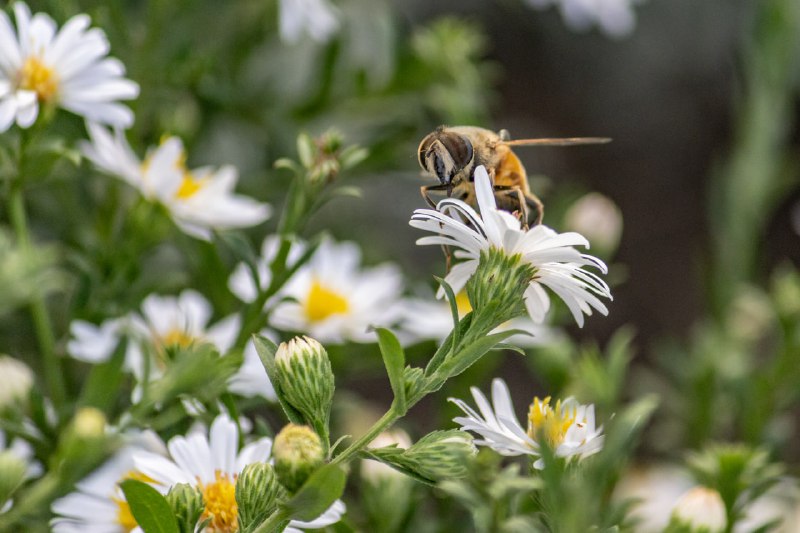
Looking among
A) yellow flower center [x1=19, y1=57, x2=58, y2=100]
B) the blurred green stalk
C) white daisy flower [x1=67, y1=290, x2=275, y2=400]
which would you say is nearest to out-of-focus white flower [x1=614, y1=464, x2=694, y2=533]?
the blurred green stalk

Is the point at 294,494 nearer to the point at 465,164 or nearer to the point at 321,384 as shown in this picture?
the point at 321,384

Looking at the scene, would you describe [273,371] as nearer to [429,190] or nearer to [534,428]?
[534,428]

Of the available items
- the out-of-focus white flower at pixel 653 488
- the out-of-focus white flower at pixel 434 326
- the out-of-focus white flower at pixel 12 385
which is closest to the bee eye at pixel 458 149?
the out-of-focus white flower at pixel 434 326

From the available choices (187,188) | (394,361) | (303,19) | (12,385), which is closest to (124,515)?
(12,385)

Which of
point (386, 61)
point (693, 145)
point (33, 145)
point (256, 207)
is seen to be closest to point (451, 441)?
point (33, 145)

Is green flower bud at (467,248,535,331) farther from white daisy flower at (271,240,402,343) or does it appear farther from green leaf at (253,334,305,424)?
white daisy flower at (271,240,402,343)
